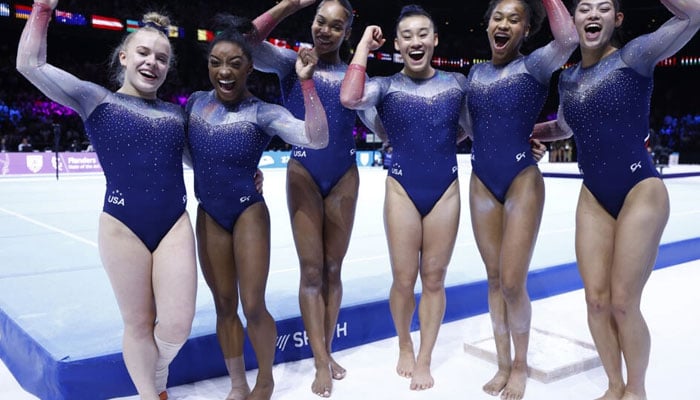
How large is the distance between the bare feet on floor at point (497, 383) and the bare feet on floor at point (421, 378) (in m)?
0.29

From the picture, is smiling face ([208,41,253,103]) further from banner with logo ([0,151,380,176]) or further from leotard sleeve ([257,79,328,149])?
banner with logo ([0,151,380,176])

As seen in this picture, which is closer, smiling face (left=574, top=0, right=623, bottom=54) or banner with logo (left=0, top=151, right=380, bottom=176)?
smiling face (left=574, top=0, right=623, bottom=54)

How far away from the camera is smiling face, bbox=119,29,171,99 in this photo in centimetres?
248

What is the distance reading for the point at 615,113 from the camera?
8.35 ft

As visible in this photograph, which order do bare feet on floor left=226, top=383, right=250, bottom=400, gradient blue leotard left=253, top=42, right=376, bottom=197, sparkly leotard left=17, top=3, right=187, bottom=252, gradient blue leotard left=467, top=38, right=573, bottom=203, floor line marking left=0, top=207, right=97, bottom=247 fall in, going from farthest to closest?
floor line marking left=0, top=207, right=97, bottom=247, gradient blue leotard left=253, top=42, right=376, bottom=197, gradient blue leotard left=467, top=38, right=573, bottom=203, bare feet on floor left=226, top=383, right=250, bottom=400, sparkly leotard left=17, top=3, right=187, bottom=252

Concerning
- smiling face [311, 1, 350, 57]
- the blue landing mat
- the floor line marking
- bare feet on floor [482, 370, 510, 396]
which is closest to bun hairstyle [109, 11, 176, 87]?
smiling face [311, 1, 350, 57]

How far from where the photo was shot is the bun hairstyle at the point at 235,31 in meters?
2.67

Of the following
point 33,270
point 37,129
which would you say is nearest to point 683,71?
point 37,129

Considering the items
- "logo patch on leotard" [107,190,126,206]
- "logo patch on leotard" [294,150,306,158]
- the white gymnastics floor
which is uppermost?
"logo patch on leotard" [294,150,306,158]

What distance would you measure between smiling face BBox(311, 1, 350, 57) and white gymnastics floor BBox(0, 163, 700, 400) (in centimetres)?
163

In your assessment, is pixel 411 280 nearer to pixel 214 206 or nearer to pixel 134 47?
pixel 214 206

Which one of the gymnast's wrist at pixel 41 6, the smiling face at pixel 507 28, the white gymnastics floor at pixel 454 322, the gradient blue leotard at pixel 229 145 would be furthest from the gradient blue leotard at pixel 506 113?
the gymnast's wrist at pixel 41 6

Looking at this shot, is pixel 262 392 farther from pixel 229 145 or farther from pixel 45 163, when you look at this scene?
pixel 45 163

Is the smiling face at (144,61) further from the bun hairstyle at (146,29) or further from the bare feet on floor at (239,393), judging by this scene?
the bare feet on floor at (239,393)
